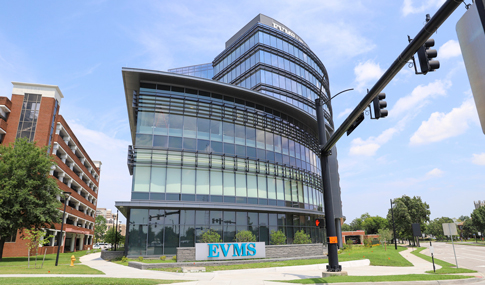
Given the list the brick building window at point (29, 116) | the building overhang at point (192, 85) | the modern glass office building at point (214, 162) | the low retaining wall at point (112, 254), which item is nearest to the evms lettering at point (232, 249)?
the modern glass office building at point (214, 162)

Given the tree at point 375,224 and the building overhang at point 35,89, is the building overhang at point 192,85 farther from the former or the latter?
the tree at point 375,224

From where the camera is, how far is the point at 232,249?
2514 cm

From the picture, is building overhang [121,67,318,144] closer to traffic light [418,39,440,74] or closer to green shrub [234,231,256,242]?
green shrub [234,231,256,242]

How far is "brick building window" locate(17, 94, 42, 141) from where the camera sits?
47.7m

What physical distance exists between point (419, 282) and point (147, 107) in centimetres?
2593

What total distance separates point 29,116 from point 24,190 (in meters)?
20.9

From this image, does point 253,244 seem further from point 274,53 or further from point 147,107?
point 274,53

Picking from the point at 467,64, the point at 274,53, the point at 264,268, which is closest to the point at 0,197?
the point at 264,268

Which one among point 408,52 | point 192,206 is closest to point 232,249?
point 192,206

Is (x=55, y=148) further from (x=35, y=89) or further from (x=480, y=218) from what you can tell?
(x=480, y=218)

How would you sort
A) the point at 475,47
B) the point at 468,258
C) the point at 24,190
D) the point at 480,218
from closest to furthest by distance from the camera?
1. the point at 475,47
2. the point at 468,258
3. the point at 24,190
4. the point at 480,218

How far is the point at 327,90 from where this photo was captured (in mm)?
55656

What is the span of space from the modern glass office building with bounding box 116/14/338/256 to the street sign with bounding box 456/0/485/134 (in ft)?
87.7

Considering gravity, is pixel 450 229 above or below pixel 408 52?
below
